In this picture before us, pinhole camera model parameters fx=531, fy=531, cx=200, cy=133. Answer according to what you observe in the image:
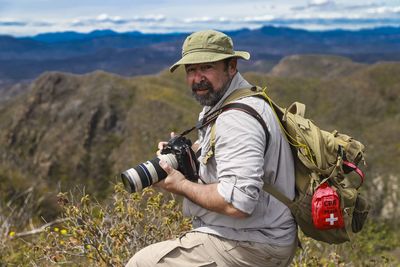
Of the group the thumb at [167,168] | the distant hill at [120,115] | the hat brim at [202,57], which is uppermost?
the hat brim at [202,57]

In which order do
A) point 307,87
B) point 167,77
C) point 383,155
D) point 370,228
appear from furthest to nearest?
point 167,77, point 307,87, point 383,155, point 370,228

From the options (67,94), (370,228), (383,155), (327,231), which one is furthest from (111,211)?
(67,94)

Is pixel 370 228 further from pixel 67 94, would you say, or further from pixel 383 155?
pixel 67 94

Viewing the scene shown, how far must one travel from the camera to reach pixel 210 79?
330cm

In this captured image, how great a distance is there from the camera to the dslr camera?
326cm

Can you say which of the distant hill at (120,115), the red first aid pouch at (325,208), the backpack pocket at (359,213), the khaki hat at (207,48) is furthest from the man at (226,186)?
the distant hill at (120,115)

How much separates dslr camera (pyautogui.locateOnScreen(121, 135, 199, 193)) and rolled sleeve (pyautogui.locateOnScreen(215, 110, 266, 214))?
1.35ft

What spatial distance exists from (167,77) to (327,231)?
135 m

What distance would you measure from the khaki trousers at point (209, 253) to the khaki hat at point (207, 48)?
1072 millimetres

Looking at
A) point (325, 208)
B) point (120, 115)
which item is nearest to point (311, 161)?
point (325, 208)

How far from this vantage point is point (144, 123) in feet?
305

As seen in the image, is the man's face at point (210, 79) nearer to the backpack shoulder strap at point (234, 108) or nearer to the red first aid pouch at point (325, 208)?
the backpack shoulder strap at point (234, 108)

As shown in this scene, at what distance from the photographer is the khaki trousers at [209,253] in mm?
3182

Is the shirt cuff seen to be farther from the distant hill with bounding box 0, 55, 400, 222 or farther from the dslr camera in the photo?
the distant hill with bounding box 0, 55, 400, 222
